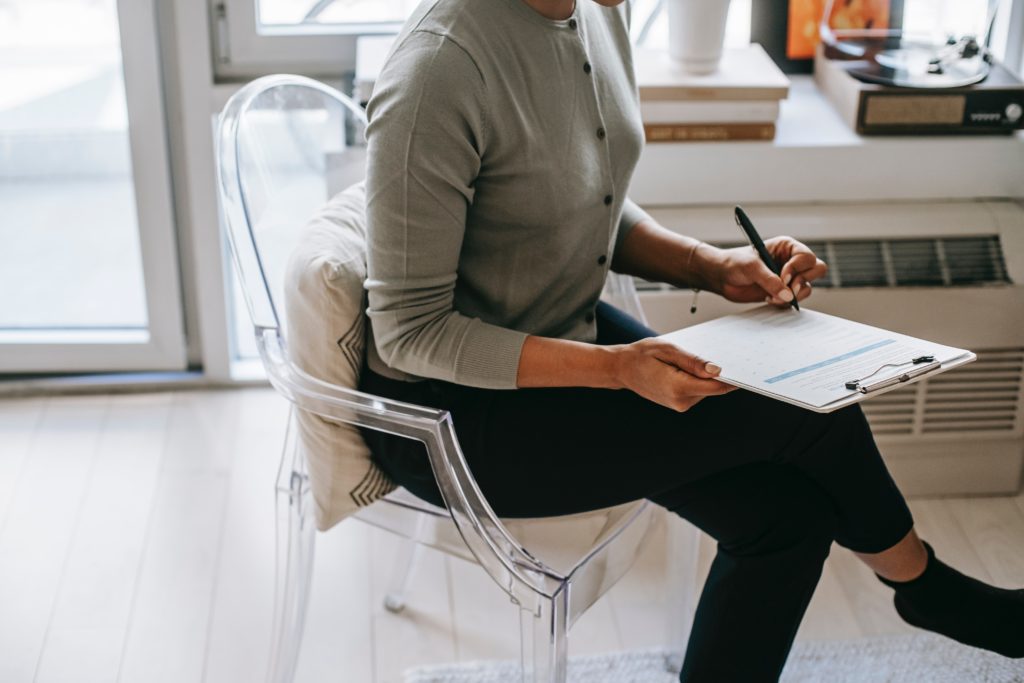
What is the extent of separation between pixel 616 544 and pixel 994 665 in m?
0.65

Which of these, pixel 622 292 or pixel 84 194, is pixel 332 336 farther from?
pixel 84 194

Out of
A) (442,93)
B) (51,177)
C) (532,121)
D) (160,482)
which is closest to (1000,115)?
(532,121)

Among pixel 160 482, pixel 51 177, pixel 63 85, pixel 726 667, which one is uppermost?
pixel 63 85

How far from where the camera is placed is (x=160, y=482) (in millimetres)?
2074

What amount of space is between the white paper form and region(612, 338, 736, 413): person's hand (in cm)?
2

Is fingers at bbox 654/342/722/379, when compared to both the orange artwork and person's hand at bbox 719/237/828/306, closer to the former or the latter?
person's hand at bbox 719/237/828/306

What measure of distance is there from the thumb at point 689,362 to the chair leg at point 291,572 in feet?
1.62

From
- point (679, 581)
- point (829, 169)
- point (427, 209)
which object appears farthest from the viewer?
point (829, 169)

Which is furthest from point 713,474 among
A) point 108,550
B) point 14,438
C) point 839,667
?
point 14,438

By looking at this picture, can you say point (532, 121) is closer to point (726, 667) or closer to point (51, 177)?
point (726, 667)

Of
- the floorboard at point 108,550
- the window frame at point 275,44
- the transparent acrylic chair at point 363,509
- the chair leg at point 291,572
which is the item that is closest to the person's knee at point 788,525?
the transparent acrylic chair at point 363,509

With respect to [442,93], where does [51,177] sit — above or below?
below

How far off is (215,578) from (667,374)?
939mm

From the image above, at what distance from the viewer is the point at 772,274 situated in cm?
142
